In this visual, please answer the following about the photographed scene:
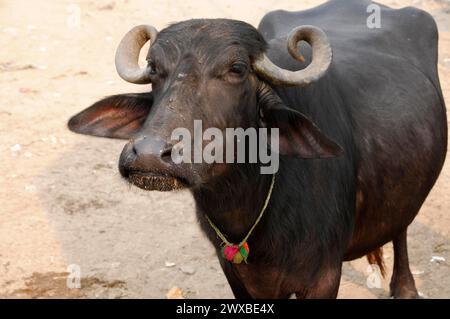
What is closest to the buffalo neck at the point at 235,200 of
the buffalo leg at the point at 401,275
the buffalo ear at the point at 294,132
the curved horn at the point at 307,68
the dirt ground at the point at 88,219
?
the buffalo ear at the point at 294,132

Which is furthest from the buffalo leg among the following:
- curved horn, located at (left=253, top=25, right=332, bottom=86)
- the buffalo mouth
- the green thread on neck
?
the buffalo mouth

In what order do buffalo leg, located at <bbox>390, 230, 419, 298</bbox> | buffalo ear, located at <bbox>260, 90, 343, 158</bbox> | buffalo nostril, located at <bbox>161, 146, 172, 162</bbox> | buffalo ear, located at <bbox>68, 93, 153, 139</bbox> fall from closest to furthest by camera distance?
buffalo nostril, located at <bbox>161, 146, 172, 162</bbox>, buffalo ear, located at <bbox>260, 90, 343, 158</bbox>, buffalo ear, located at <bbox>68, 93, 153, 139</bbox>, buffalo leg, located at <bbox>390, 230, 419, 298</bbox>

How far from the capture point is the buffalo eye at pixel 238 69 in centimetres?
348

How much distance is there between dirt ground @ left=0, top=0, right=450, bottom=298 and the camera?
563 cm

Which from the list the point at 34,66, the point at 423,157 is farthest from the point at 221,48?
the point at 34,66

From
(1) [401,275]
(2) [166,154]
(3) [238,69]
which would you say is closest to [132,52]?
(3) [238,69]

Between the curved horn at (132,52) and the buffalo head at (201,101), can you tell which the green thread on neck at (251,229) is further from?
the curved horn at (132,52)

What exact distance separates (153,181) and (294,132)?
857mm

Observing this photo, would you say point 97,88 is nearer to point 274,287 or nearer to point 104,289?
point 104,289

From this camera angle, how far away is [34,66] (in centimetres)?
959

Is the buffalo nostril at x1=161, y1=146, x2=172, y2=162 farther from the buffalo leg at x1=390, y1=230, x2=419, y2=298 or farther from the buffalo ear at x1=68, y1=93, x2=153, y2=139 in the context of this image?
the buffalo leg at x1=390, y1=230, x2=419, y2=298

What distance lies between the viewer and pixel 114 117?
12.8ft

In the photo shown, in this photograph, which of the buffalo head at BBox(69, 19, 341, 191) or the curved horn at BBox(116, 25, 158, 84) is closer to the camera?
the buffalo head at BBox(69, 19, 341, 191)

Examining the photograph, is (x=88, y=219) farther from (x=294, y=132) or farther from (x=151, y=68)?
(x=294, y=132)
